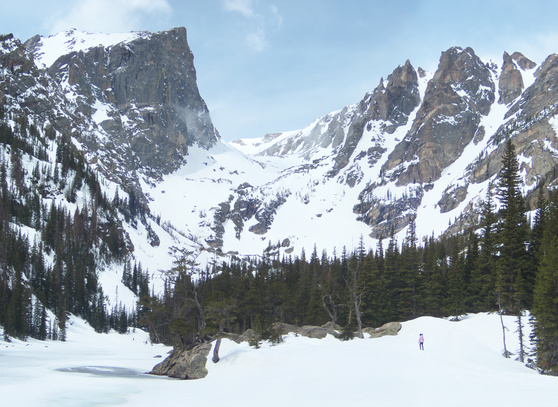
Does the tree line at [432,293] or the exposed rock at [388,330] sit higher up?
the tree line at [432,293]

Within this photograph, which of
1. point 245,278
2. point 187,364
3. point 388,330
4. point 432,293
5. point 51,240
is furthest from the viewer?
point 51,240

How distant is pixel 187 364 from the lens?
36688mm

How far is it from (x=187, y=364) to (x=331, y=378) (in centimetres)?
1369

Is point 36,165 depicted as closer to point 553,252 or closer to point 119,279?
point 119,279

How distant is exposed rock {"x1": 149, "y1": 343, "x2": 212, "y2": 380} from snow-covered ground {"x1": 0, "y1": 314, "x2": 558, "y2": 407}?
999 mm

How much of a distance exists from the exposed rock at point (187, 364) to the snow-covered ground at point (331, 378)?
999 mm

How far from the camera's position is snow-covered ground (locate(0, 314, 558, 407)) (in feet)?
73.5

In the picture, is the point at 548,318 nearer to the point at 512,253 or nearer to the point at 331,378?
the point at 331,378

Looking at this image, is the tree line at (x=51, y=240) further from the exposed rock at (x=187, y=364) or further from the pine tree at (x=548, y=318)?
the pine tree at (x=548, y=318)

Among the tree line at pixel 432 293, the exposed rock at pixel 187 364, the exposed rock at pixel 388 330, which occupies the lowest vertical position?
the exposed rock at pixel 187 364

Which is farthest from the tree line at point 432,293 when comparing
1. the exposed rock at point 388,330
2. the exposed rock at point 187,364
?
the exposed rock at point 388,330

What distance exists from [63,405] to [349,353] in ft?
65.9

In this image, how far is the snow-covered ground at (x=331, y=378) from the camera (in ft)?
73.5

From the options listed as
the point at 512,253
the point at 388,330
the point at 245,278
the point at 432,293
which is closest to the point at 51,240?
the point at 245,278
